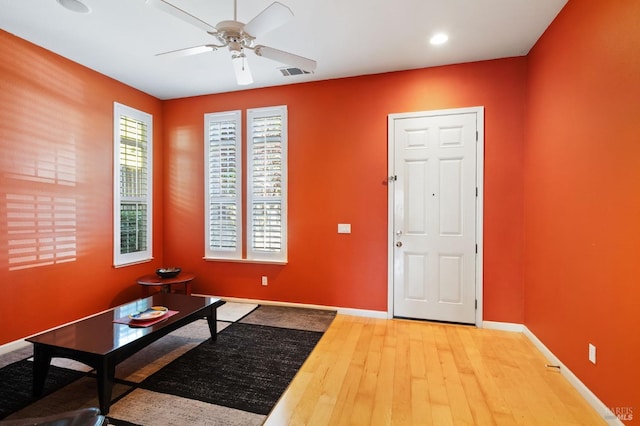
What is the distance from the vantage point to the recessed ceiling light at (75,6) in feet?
7.83

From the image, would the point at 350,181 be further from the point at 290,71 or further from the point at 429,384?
the point at 429,384

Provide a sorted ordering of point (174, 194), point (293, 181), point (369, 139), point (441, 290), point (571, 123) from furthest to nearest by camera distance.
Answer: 1. point (174, 194)
2. point (293, 181)
3. point (369, 139)
4. point (441, 290)
5. point (571, 123)

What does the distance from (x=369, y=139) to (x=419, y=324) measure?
7.61ft

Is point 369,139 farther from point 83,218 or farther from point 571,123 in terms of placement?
point 83,218

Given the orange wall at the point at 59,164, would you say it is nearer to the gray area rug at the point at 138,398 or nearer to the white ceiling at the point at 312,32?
the white ceiling at the point at 312,32

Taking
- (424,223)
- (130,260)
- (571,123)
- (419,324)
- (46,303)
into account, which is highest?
(571,123)

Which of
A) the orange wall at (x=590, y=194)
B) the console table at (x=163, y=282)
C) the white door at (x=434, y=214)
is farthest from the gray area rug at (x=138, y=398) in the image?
the orange wall at (x=590, y=194)

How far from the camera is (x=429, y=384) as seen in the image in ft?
7.49

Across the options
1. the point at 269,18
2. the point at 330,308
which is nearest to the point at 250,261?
the point at 330,308

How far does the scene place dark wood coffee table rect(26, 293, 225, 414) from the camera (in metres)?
1.89

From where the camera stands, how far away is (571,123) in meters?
2.36

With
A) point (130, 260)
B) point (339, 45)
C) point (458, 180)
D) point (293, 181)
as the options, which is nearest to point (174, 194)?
point (130, 260)

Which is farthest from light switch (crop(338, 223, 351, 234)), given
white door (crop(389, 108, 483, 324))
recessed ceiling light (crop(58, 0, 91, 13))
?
recessed ceiling light (crop(58, 0, 91, 13))

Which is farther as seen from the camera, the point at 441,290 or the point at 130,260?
the point at 130,260
